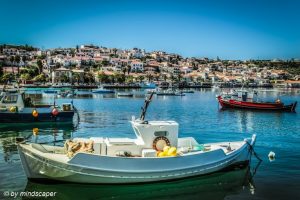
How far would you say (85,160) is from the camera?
12.5m

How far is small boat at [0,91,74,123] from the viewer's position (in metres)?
28.3

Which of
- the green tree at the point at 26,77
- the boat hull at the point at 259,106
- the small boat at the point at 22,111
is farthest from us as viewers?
the green tree at the point at 26,77

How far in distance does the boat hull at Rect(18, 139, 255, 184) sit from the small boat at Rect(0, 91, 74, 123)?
16.6 meters

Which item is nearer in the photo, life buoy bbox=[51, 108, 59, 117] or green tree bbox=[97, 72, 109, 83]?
life buoy bbox=[51, 108, 59, 117]

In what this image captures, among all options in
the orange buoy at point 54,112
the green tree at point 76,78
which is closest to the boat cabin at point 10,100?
the orange buoy at point 54,112

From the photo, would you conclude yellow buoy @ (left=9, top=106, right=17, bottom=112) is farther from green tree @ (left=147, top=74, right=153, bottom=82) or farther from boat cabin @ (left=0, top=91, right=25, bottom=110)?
green tree @ (left=147, top=74, right=153, bottom=82)

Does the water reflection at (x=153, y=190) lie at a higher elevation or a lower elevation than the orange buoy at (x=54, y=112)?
lower

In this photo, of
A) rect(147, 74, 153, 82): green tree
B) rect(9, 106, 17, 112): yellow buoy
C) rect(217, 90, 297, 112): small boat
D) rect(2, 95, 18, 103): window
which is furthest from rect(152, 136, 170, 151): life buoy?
rect(147, 74, 153, 82): green tree

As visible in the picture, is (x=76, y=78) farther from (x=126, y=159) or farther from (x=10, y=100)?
(x=126, y=159)

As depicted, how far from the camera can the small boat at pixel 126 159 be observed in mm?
12586

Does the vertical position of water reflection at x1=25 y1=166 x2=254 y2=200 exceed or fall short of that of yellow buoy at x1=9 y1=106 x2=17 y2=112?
it falls short

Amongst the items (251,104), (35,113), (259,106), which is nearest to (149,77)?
(251,104)

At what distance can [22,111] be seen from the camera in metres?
28.7

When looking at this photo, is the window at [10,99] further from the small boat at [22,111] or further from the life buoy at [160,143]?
the life buoy at [160,143]
